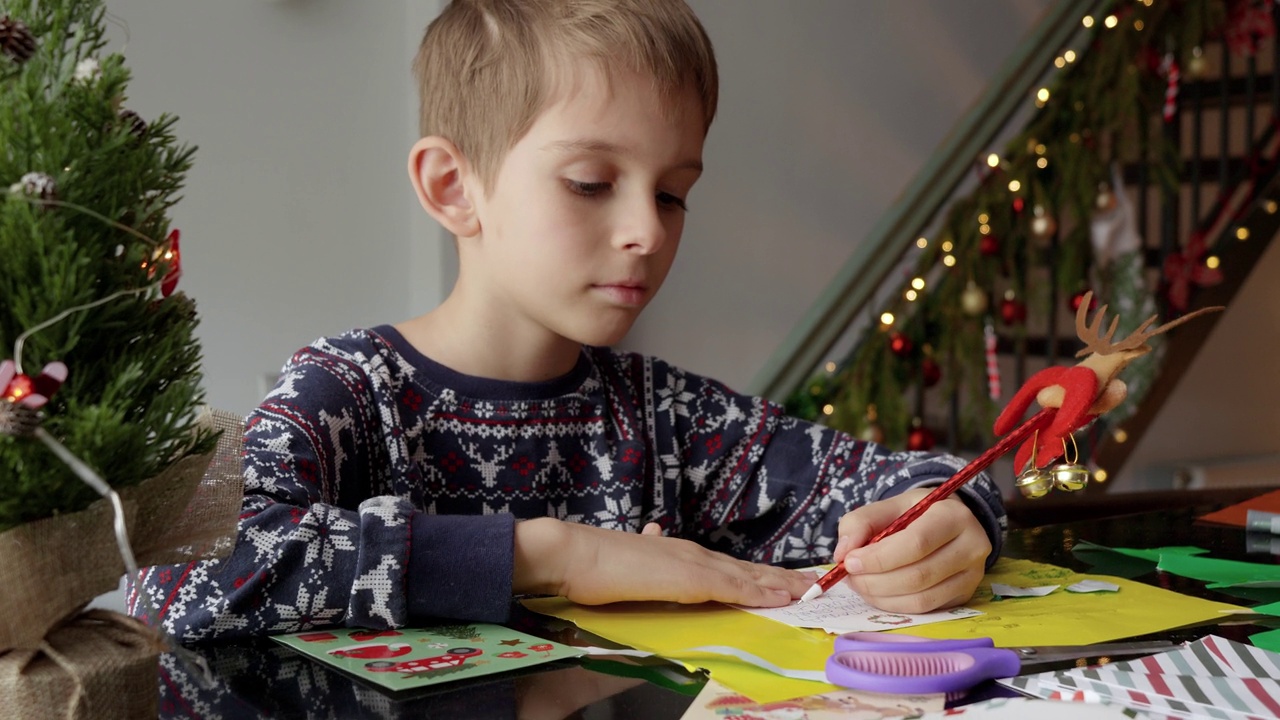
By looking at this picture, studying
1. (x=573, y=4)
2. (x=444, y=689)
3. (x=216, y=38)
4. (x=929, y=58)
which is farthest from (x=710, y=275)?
(x=444, y=689)

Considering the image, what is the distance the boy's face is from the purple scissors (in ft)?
1.44

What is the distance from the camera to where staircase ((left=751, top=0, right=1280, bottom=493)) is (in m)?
2.45

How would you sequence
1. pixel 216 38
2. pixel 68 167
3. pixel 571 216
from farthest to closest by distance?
1. pixel 216 38
2. pixel 571 216
3. pixel 68 167

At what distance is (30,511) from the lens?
48 cm

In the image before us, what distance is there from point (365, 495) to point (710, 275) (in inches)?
81.5

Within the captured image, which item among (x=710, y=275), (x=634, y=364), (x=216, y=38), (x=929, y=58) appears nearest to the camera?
(x=634, y=364)

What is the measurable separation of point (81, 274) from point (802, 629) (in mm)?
454

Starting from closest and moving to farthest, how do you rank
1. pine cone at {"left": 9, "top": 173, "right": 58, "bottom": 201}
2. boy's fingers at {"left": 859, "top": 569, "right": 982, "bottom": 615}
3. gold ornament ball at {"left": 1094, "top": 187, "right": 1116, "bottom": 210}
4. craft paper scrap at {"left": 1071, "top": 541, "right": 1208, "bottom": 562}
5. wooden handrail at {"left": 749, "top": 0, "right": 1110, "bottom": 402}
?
pine cone at {"left": 9, "top": 173, "right": 58, "bottom": 201}
boy's fingers at {"left": 859, "top": 569, "right": 982, "bottom": 615}
craft paper scrap at {"left": 1071, "top": 541, "right": 1208, "bottom": 562}
wooden handrail at {"left": 749, "top": 0, "right": 1110, "bottom": 402}
gold ornament ball at {"left": 1094, "top": 187, "right": 1116, "bottom": 210}

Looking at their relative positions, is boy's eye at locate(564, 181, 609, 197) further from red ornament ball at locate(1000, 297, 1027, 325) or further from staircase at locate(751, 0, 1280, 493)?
red ornament ball at locate(1000, 297, 1027, 325)

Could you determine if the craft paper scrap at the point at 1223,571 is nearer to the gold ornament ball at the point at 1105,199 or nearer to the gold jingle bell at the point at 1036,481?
the gold jingle bell at the point at 1036,481

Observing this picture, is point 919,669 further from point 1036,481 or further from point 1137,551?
point 1137,551

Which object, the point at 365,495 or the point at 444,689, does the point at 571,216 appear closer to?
the point at 365,495

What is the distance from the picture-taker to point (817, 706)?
56 centimetres

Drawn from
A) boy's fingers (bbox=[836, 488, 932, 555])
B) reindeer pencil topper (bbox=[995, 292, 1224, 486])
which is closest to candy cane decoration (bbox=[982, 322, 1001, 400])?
boy's fingers (bbox=[836, 488, 932, 555])
